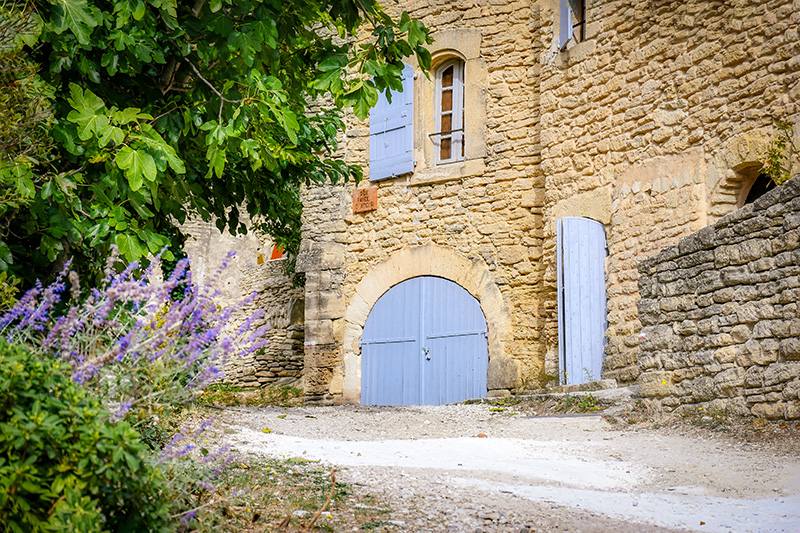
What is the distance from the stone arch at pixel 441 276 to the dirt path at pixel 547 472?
184 centimetres

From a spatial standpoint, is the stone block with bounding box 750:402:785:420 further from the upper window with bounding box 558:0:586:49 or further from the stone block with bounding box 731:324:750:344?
the upper window with bounding box 558:0:586:49

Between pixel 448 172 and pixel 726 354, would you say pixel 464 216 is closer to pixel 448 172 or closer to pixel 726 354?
pixel 448 172

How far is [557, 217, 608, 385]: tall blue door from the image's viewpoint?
803cm

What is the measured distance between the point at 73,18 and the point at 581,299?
20.0 ft

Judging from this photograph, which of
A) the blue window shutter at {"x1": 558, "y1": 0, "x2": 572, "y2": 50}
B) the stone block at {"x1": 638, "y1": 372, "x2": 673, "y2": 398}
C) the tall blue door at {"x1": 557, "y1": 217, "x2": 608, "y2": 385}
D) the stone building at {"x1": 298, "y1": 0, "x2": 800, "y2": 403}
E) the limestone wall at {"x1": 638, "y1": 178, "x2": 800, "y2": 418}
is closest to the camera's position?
the limestone wall at {"x1": 638, "y1": 178, "x2": 800, "y2": 418}

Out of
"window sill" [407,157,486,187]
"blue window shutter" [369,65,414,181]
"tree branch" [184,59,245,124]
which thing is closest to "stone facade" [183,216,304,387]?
"blue window shutter" [369,65,414,181]

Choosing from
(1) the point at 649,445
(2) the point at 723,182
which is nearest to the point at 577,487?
(1) the point at 649,445

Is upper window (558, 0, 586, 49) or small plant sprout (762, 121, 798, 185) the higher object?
upper window (558, 0, 586, 49)

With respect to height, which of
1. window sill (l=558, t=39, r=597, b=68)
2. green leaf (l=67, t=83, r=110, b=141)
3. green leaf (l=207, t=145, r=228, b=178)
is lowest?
green leaf (l=207, t=145, r=228, b=178)

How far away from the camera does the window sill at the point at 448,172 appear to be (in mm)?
9562

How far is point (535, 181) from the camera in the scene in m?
9.20

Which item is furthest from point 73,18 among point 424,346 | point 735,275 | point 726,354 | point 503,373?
point 424,346

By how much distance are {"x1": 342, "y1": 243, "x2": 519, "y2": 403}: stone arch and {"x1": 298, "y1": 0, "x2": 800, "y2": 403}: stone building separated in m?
0.02

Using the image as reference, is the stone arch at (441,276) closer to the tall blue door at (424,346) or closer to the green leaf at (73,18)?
the tall blue door at (424,346)
